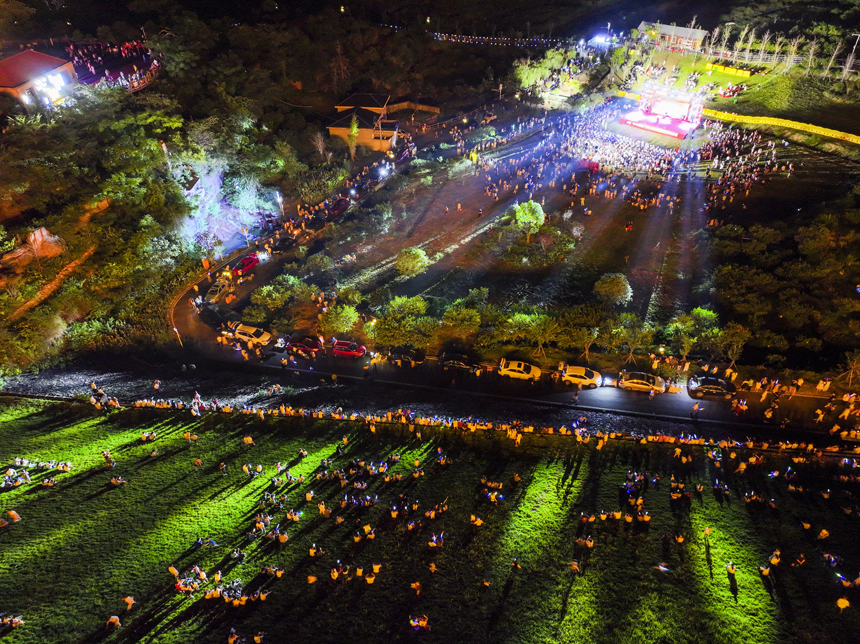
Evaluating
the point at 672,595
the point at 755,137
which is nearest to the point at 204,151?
the point at 672,595

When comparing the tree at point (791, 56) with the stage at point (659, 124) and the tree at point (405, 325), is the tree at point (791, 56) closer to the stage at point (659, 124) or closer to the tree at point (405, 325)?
the stage at point (659, 124)

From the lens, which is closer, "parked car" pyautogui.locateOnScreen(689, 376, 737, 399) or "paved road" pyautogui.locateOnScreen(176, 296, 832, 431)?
"paved road" pyautogui.locateOnScreen(176, 296, 832, 431)

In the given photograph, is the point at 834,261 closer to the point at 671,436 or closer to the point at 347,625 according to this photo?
the point at 671,436

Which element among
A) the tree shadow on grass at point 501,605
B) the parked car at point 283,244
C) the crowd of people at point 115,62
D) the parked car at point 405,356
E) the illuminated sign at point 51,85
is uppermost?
the crowd of people at point 115,62

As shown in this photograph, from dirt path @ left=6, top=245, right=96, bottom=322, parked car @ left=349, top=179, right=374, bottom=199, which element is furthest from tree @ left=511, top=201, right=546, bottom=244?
dirt path @ left=6, top=245, right=96, bottom=322

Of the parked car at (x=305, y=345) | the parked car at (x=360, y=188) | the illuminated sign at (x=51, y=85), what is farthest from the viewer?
the parked car at (x=360, y=188)

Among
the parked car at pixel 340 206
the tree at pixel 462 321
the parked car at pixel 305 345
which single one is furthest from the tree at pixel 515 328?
the parked car at pixel 340 206

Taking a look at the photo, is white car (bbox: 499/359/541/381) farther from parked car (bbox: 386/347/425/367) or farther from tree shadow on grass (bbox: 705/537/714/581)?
tree shadow on grass (bbox: 705/537/714/581)
